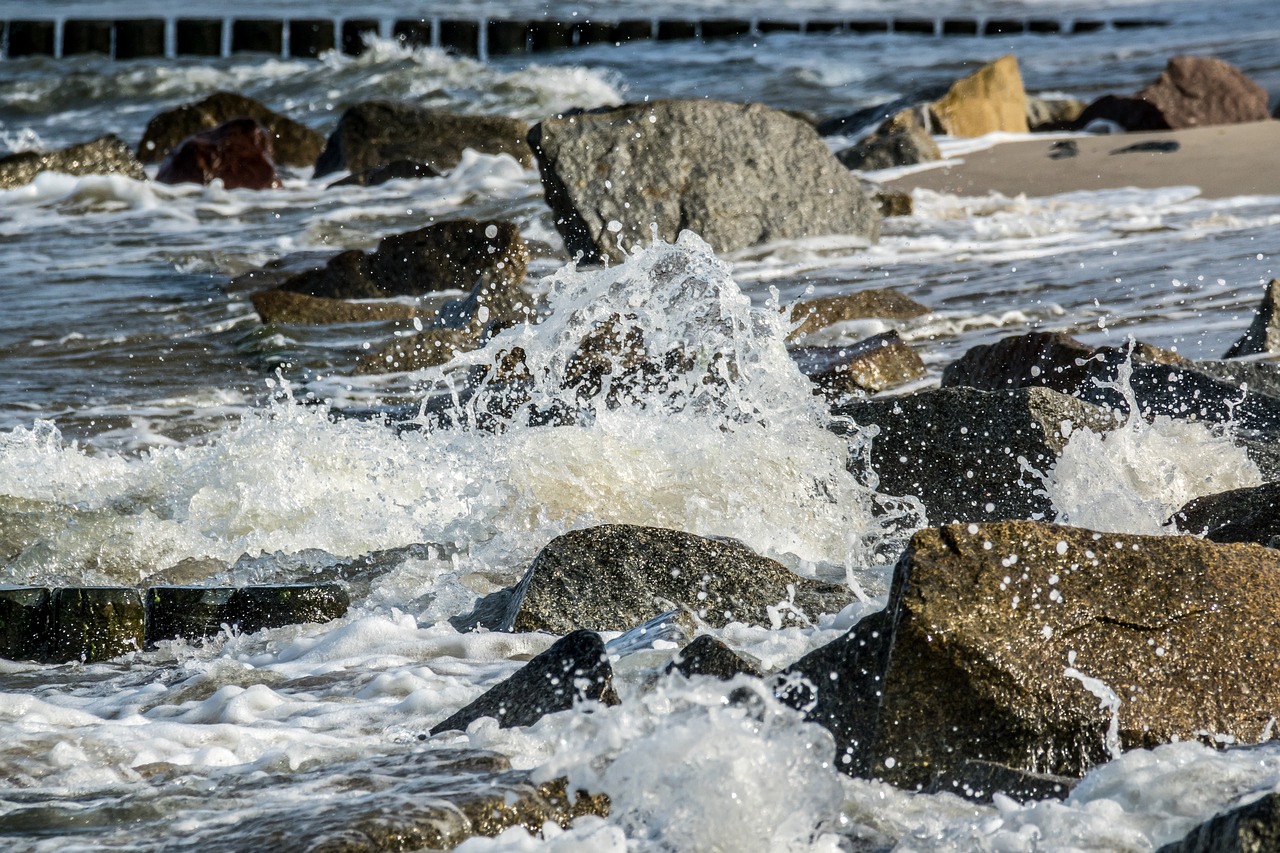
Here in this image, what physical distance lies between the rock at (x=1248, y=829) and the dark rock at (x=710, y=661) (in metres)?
0.90

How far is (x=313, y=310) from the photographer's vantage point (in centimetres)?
848

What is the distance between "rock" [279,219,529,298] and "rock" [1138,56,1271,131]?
6.78m

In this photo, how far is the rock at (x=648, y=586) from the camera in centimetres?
366

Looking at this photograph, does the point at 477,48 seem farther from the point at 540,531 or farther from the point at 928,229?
the point at 540,531

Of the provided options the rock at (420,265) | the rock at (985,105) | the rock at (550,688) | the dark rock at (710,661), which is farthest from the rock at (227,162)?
the dark rock at (710,661)

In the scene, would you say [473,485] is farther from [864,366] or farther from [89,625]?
Result: [864,366]

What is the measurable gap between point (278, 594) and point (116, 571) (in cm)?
90

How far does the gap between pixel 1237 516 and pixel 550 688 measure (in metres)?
1.89

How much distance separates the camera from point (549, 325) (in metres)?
6.00

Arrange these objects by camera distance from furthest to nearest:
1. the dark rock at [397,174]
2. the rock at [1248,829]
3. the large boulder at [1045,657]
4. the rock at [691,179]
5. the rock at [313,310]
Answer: the dark rock at [397,174]
the rock at [691,179]
the rock at [313,310]
the large boulder at [1045,657]
the rock at [1248,829]

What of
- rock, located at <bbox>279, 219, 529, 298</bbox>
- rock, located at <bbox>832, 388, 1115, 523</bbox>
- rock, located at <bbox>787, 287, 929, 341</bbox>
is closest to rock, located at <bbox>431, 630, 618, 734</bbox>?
rock, located at <bbox>832, 388, 1115, 523</bbox>

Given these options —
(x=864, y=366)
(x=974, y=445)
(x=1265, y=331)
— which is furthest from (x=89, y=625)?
(x=1265, y=331)

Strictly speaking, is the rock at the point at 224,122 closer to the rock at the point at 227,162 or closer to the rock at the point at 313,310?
the rock at the point at 227,162

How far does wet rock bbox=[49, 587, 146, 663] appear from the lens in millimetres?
3797
